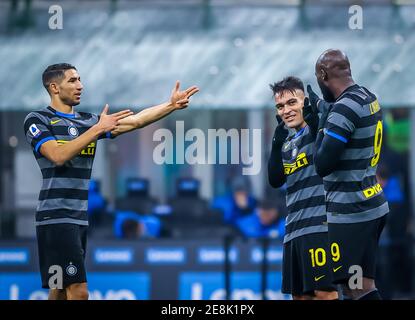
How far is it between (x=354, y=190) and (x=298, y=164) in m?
0.54

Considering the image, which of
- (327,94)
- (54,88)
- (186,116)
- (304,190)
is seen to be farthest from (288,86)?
(186,116)

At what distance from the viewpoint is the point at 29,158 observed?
1234 centimetres

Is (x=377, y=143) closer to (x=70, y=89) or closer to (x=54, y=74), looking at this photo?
(x=70, y=89)

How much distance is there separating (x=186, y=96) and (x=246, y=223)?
194 inches

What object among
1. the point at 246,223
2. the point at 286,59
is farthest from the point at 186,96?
the point at 246,223

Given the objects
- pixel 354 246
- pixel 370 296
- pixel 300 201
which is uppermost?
pixel 300 201

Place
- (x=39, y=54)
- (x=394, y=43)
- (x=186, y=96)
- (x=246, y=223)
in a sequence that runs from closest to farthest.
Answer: (x=186, y=96) < (x=39, y=54) < (x=394, y=43) < (x=246, y=223)

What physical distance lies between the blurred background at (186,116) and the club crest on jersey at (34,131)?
58.8 inches

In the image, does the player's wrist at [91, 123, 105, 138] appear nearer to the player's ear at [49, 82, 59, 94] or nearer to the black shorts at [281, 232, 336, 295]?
the player's ear at [49, 82, 59, 94]

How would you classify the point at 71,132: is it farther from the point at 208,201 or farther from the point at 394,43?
the point at 208,201

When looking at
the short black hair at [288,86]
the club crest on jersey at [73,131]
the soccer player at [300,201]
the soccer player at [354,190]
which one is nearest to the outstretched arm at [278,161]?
the soccer player at [300,201]

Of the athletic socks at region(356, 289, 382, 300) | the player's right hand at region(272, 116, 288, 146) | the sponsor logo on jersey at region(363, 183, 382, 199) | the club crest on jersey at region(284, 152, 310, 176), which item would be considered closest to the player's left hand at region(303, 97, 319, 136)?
the club crest on jersey at region(284, 152, 310, 176)

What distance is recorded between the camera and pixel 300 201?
7.34 m

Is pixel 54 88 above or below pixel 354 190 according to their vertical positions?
above
